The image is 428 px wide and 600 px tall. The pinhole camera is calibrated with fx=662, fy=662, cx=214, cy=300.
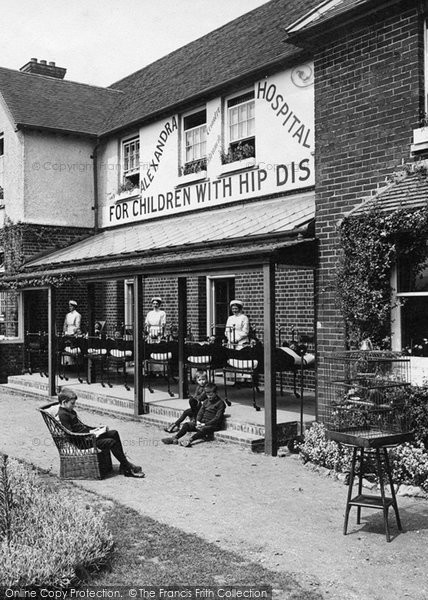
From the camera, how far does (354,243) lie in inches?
330

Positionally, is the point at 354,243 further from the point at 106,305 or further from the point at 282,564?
the point at 106,305

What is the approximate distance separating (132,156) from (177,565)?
1357 centimetres

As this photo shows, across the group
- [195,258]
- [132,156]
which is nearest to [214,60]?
[132,156]

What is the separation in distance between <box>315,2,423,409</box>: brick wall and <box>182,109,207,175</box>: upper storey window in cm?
539

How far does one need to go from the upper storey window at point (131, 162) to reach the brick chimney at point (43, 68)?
6.78 m

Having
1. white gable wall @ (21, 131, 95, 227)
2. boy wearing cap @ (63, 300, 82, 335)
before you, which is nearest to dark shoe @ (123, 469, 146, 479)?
boy wearing cap @ (63, 300, 82, 335)

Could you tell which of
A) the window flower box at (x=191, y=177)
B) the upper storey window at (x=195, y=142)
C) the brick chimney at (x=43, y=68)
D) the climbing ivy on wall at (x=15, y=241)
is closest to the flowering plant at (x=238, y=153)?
the window flower box at (x=191, y=177)

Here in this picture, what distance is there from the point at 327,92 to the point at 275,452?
196 inches

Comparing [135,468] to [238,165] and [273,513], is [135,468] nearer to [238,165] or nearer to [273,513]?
[273,513]

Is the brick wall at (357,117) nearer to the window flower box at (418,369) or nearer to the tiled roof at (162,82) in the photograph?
the window flower box at (418,369)

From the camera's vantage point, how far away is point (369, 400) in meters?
7.20

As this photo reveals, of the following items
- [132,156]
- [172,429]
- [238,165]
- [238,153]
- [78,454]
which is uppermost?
[132,156]

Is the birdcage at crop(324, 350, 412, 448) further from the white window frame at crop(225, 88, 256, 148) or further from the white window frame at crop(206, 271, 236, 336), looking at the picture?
the white window frame at crop(206, 271, 236, 336)

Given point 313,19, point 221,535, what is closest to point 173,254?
point 313,19
